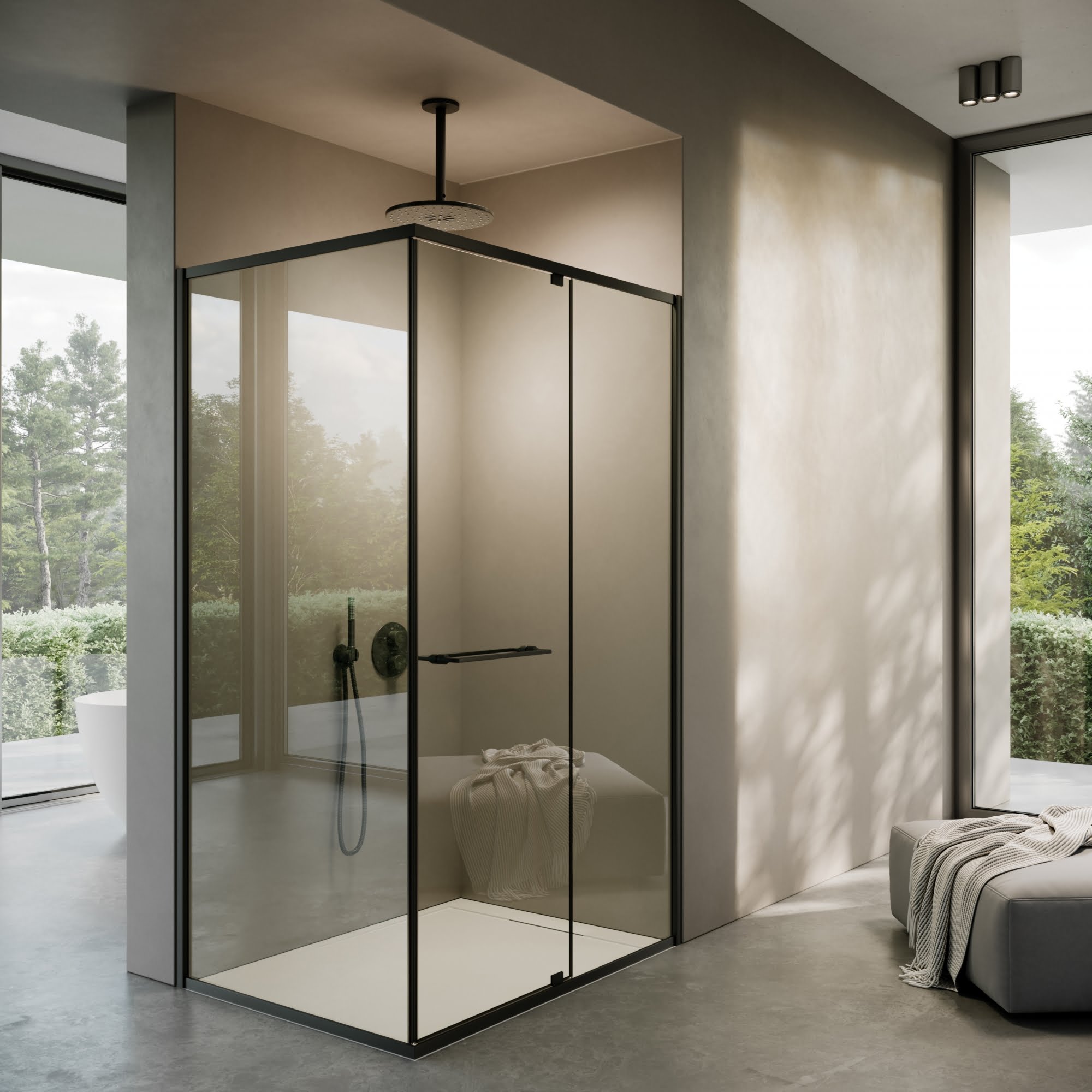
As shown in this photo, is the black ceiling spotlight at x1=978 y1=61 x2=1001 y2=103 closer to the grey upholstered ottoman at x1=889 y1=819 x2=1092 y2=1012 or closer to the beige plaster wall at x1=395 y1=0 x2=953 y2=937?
the beige plaster wall at x1=395 y1=0 x2=953 y2=937

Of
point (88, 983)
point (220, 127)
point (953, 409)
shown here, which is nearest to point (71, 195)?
point (220, 127)

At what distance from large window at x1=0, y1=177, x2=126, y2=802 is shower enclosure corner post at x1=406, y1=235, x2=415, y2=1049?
3559mm

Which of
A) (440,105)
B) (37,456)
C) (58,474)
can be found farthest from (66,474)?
(440,105)

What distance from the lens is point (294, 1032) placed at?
3.21 meters

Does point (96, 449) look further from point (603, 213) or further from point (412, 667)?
point (412, 667)

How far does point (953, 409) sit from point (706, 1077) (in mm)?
3862

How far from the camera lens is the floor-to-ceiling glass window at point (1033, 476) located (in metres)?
5.44

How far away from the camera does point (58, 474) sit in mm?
6348

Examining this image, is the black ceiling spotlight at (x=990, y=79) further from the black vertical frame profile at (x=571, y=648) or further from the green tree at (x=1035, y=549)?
the black vertical frame profile at (x=571, y=648)

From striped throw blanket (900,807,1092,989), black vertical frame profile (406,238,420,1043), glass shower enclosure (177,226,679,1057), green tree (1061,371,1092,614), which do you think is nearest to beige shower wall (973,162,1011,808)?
green tree (1061,371,1092,614)

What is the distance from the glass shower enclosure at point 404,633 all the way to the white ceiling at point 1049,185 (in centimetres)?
274

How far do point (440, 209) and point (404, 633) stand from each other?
157 centimetres

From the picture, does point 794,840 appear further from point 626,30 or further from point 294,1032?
point 626,30

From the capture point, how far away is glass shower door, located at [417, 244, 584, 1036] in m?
3.14
